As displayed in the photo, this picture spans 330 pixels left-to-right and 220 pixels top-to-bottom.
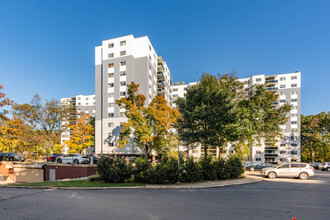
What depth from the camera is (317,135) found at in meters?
56.2

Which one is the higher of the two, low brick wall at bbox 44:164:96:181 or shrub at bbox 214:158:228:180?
shrub at bbox 214:158:228:180

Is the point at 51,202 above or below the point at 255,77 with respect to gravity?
below

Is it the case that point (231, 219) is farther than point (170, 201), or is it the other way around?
point (170, 201)

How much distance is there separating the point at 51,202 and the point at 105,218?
4567mm

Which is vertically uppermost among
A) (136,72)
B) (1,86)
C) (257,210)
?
(136,72)

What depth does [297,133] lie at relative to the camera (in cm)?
6103

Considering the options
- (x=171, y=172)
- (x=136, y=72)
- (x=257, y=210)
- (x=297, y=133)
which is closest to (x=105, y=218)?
(x=257, y=210)

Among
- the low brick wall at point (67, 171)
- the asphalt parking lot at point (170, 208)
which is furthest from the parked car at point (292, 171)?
the low brick wall at point (67, 171)

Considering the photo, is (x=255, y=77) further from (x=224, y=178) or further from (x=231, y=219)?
(x=231, y=219)

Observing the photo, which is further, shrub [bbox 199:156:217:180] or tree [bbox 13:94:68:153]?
tree [bbox 13:94:68:153]

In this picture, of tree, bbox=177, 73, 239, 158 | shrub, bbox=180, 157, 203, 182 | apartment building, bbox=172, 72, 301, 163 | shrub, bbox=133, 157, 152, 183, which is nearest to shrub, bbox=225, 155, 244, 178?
tree, bbox=177, 73, 239, 158

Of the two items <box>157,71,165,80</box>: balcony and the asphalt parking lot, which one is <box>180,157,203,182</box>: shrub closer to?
the asphalt parking lot

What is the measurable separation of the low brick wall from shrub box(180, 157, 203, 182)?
40.5 feet

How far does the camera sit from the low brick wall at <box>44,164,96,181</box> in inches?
858
